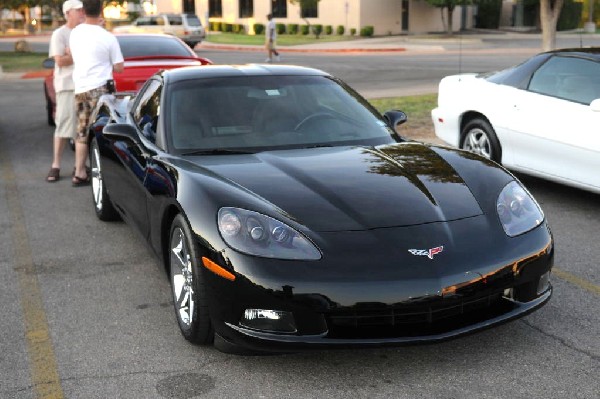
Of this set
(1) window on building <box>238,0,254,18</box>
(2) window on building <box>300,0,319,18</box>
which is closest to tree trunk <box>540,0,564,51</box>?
(2) window on building <box>300,0,319,18</box>

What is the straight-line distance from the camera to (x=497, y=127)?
845 cm

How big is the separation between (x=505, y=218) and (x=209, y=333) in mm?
1669

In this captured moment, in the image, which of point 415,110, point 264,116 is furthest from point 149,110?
point 415,110

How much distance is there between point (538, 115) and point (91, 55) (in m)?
4.44

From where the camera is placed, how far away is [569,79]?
795 centimetres

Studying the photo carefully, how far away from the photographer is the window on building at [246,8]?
5797cm

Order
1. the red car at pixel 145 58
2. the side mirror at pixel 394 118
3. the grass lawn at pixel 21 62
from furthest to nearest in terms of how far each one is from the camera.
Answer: the grass lawn at pixel 21 62 → the red car at pixel 145 58 → the side mirror at pixel 394 118

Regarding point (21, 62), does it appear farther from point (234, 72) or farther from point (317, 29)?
point (317, 29)

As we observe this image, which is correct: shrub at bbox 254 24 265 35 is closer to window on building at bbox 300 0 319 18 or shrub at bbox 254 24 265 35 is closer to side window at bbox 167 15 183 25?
window on building at bbox 300 0 319 18

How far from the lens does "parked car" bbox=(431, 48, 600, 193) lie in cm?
743

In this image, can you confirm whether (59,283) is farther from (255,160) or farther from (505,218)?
(505,218)

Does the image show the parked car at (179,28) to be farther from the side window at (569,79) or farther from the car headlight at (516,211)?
the car headlight at (516,211)

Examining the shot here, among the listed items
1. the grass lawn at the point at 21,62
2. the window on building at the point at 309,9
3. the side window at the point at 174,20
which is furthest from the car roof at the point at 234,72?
the window on building at the point at 309,9

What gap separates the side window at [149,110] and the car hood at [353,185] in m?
0.78
